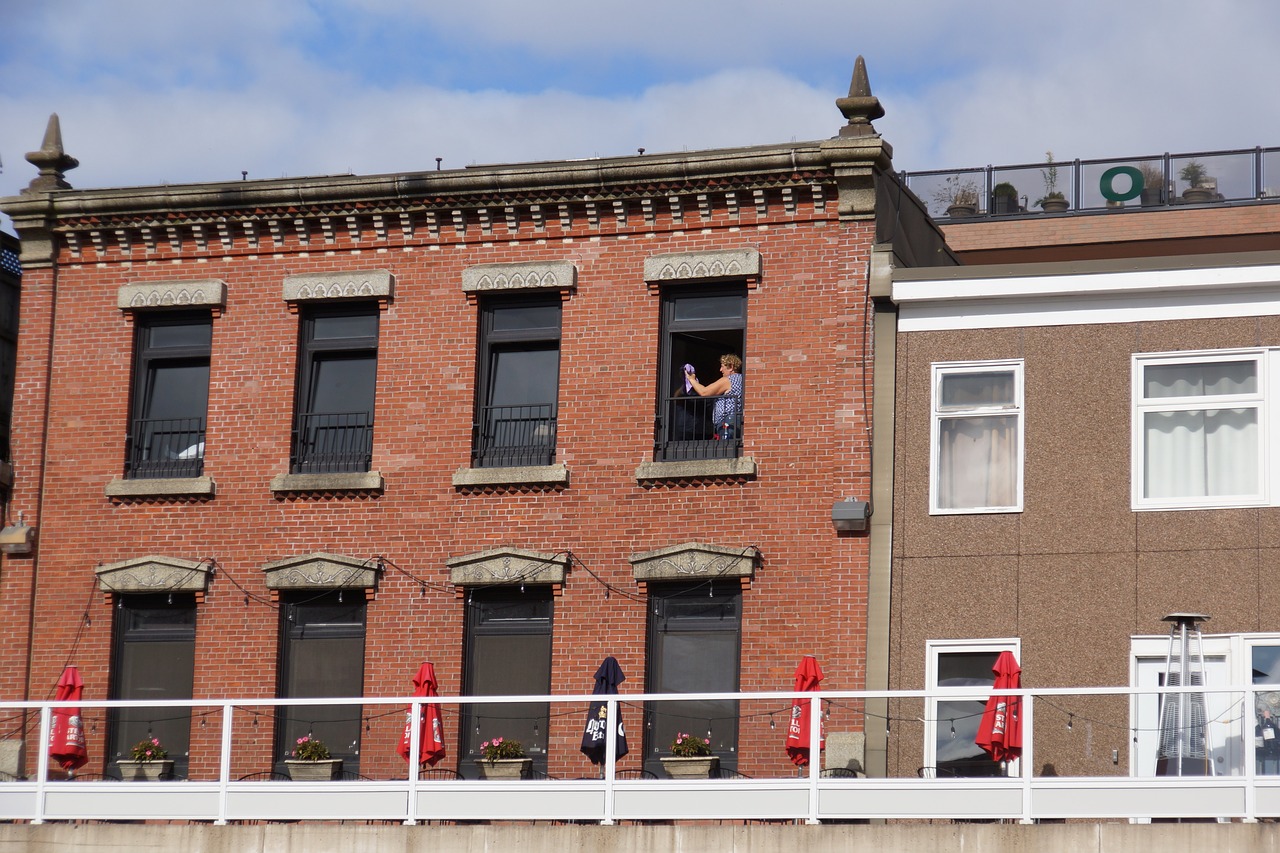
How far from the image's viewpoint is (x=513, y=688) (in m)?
20.8

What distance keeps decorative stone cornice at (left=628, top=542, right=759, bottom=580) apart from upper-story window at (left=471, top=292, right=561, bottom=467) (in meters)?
1.77

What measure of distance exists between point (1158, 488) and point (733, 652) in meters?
4.66

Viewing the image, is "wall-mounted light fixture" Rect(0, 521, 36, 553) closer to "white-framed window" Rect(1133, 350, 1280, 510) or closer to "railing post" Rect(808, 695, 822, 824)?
"railing post" Rect(808, 695, 822, 824)

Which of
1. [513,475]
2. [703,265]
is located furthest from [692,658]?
[703,265]

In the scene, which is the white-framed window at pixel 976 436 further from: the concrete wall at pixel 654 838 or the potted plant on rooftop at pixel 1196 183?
the potted plant on rooftop at pixel 1196 183

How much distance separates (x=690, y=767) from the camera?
761 inches

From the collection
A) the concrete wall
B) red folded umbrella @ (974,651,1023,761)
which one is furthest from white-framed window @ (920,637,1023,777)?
the concrete wall

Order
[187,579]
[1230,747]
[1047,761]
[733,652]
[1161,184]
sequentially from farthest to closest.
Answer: [1161,184] < [187,579] < [733,652] < [1047,761] < [1230,747]

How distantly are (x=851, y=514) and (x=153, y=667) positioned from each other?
8238mm

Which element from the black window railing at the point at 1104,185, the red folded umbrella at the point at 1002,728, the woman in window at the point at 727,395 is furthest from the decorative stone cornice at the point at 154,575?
the black window railing at the point at 1104,185

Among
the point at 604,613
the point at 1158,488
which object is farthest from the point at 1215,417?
the point at 604,613

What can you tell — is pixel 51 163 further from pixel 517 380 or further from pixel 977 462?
pixel 977 462

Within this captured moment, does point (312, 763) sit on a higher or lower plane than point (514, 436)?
lower

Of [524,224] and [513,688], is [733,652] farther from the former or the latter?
[524,224]
